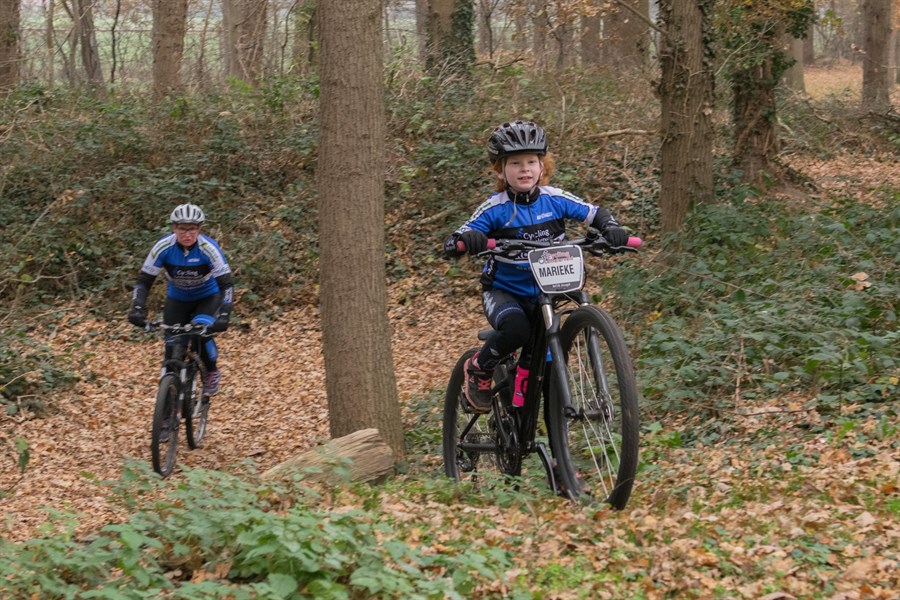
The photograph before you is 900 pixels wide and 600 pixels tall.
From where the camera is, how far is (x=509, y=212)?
19.1ft

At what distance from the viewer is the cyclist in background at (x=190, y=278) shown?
891 centimetres

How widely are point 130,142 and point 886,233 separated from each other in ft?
40.7

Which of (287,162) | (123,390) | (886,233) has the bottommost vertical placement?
(123,390)

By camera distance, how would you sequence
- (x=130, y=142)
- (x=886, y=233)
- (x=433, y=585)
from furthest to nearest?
(x=130, y=142) → (x=886, y=233) → (x=433, y=585)

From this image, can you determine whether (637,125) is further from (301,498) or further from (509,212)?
(301,498)

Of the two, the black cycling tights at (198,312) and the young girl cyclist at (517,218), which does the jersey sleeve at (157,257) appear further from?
the young girl cyclist at (517,218)

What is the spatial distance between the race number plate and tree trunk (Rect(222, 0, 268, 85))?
54.8ft

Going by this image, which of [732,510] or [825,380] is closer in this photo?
[732,510]

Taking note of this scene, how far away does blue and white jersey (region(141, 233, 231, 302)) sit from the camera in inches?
356

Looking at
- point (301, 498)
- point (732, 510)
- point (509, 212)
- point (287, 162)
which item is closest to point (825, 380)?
point (732, 510)

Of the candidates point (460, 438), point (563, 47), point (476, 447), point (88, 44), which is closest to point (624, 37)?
point (563, 47)

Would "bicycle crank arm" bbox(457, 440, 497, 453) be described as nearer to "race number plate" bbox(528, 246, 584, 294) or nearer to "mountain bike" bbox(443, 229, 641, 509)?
"mountain bike" bbox(443, 229, 641, 509)

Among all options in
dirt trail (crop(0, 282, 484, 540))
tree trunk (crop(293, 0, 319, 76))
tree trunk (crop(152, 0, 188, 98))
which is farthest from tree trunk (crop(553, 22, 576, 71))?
dirt trail (crop(0, 282, 484, 540))

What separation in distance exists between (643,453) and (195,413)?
5.02 meters
